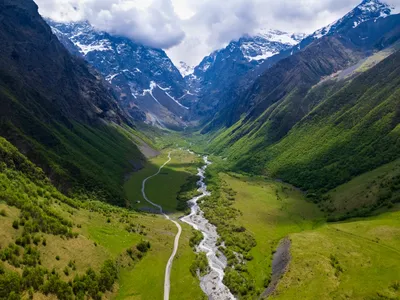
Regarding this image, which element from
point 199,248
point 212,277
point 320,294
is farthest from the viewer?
point 199,248

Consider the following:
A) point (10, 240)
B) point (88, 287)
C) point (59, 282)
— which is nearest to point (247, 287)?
point (88, 287)

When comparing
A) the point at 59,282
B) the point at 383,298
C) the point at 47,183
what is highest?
the point at 47,183

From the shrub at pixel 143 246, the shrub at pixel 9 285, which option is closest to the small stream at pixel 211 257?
the shrub at pixel 143 246

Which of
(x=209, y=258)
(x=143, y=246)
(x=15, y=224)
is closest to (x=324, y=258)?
(x=209, y=258)

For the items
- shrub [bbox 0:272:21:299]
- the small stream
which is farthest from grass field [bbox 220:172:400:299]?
shrub [bbox 0:272:21:299]

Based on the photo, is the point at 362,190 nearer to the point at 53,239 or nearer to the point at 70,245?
the point at 70,245

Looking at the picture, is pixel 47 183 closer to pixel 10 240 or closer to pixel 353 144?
pixel 10 240

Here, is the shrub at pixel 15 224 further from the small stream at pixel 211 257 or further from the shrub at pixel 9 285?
the small stream at pixel 211 257

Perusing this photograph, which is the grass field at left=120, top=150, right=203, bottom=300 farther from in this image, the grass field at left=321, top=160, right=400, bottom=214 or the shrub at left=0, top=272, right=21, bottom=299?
the grass field at left=321, top=160, right=400, bottom=214

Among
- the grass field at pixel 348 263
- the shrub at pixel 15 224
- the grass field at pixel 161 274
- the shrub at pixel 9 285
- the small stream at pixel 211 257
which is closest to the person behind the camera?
the shrub at pixel 9 285
